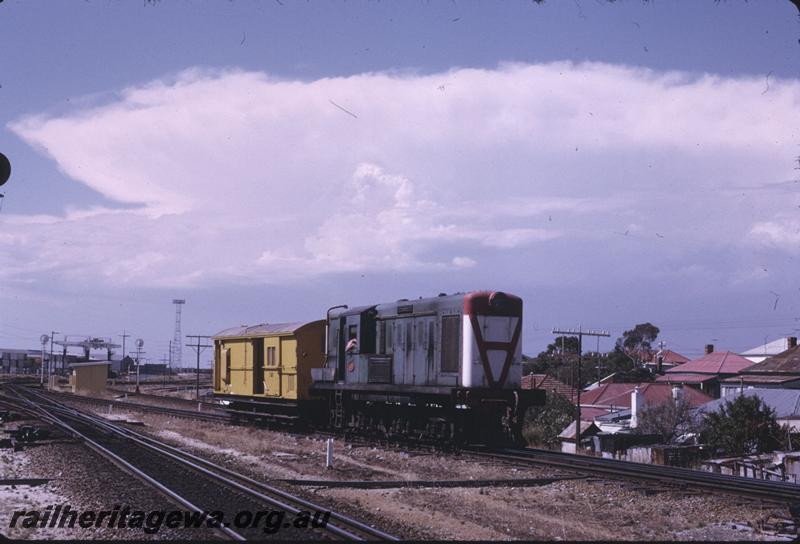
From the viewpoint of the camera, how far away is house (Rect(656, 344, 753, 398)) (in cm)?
7987

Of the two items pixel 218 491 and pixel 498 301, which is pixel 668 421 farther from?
pixel 218 491

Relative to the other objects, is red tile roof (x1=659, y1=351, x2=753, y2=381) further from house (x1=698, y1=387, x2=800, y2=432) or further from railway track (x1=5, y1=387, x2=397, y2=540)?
railway track (x1=5, y1=387, x2=397, y2=540)

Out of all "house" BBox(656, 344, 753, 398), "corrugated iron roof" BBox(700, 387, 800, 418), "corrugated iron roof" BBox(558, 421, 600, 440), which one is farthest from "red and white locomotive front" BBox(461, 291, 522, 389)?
"house" BBox(656, 344, 753, 398)

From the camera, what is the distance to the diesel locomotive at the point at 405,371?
21219 millimetres

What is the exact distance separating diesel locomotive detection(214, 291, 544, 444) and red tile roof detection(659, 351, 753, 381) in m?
63.6

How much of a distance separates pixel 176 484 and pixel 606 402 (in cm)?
5840

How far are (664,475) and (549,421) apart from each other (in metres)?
34.8

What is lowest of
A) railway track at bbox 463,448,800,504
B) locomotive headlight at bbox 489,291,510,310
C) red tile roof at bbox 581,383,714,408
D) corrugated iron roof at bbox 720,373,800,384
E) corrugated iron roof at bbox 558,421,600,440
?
corrugated iron roof at bbox 558,421,600,440

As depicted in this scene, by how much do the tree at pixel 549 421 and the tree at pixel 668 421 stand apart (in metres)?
4.93

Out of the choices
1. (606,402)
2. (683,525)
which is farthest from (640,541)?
(606,402)

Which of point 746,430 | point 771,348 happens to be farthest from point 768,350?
point 746,430

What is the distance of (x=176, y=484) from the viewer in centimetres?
1566

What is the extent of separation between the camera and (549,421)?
51.0 meters

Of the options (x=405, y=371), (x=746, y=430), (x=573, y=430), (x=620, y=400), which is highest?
(x=405, y=371)
